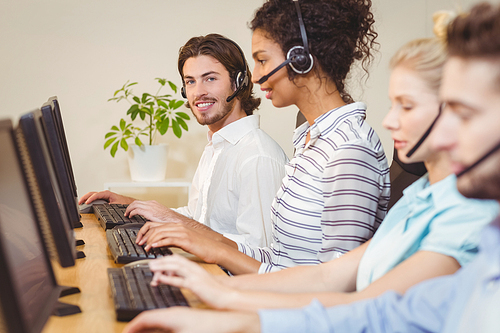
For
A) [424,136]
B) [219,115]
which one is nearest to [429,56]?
[424,136]

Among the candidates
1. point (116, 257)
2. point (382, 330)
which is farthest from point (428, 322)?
point (116, 257)

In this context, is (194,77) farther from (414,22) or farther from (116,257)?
(414,22)

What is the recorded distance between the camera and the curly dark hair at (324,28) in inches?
50.3

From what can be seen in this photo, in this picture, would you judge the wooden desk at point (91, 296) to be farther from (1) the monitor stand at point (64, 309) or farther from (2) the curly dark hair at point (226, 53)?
(2) the curly dark hair at point (226, 53)

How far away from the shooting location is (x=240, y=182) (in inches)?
69.7

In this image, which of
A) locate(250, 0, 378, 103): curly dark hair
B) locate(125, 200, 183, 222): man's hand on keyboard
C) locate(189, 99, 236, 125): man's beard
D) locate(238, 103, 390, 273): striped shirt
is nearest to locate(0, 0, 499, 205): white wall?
locate(189, 99, 236, 125): man's beard

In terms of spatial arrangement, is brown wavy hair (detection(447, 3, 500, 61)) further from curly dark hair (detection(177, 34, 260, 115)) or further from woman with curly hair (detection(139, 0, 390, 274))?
curly dark hair (detection(177, 34, 260, 115))

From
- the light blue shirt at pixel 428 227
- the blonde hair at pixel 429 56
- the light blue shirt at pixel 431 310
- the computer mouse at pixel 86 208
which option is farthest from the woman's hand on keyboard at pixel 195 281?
the computer mouse at pixel 86 208

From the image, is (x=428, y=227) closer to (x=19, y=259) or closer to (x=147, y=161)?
(x=19, y=259)

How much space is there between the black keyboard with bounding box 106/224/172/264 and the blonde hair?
0.70 meters

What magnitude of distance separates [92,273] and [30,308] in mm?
435

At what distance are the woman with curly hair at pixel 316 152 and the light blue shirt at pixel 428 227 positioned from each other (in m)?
0.21

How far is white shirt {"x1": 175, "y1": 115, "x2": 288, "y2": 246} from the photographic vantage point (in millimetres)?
1631

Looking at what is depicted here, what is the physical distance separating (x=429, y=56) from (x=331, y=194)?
1.40ft
